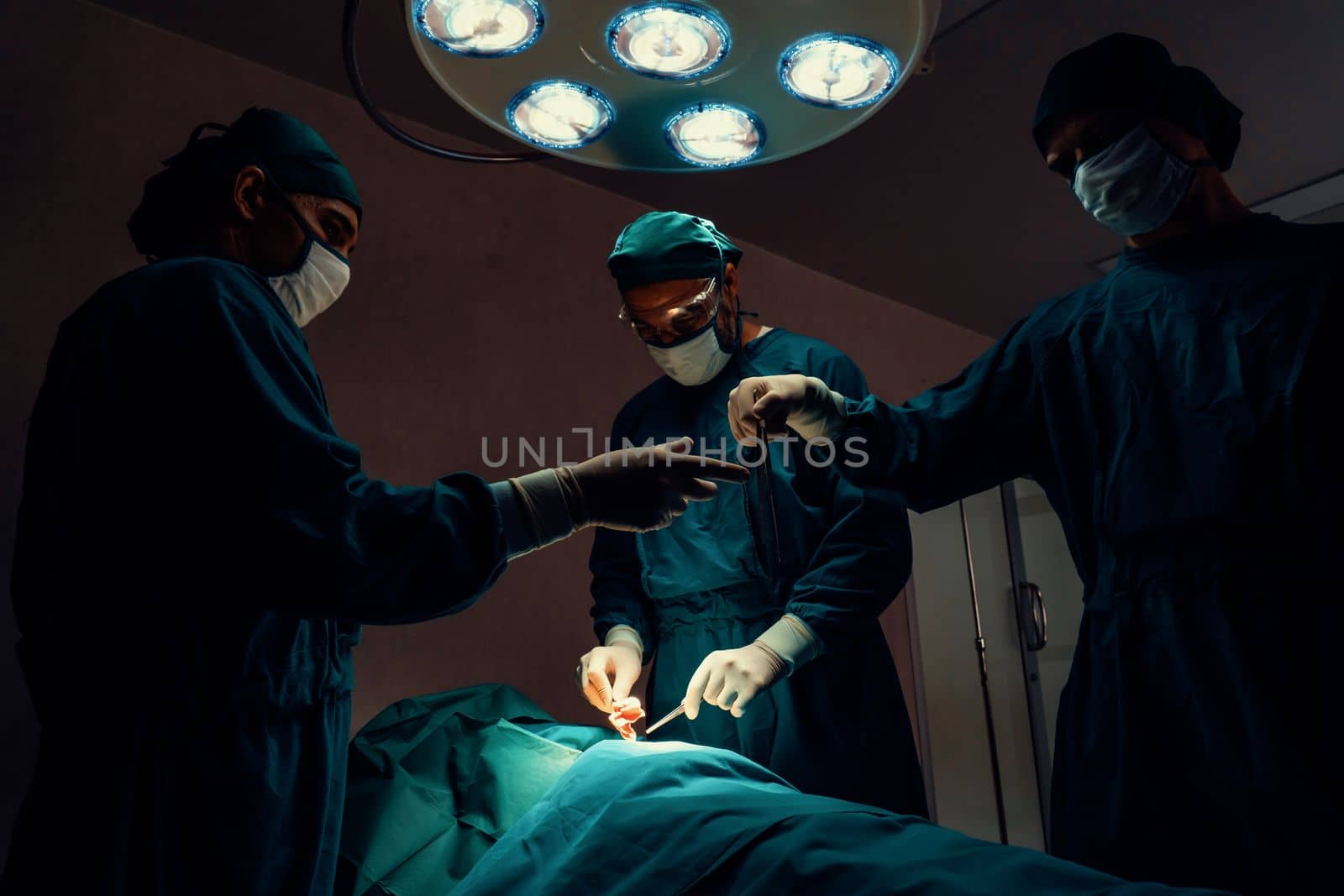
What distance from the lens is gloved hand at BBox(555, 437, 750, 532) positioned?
4.81ft

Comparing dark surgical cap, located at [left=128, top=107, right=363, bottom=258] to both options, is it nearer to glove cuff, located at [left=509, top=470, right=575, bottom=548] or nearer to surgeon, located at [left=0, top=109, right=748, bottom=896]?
surgeon, located at [left=0, top=109, right=748, bottom=896]

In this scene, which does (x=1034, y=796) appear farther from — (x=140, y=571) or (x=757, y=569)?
(x=140, y=571)

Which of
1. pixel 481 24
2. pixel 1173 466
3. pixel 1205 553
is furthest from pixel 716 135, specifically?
pixel 1205 553

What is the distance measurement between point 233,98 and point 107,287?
1.53 meters

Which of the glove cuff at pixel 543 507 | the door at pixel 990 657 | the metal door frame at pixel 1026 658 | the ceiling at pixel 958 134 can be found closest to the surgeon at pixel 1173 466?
the glove cuff at pixel 543 507

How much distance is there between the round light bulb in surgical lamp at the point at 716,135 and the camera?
1.51 metres

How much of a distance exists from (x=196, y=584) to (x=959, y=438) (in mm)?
1225

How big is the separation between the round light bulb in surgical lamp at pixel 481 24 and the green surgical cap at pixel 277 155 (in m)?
0.44

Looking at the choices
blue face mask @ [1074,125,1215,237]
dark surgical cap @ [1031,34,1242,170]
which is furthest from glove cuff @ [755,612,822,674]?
dark surgical cap @ [1031,34,1242,170]

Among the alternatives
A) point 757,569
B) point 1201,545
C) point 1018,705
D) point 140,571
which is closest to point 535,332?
point 757,569

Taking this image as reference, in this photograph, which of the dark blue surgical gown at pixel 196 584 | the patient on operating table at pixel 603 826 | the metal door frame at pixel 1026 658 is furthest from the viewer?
the metal door frame at pixel 1026 658

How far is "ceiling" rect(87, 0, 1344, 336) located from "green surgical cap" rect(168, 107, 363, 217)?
3.17 feet

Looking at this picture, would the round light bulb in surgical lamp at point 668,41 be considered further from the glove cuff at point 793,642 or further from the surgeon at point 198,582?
the glove cuff at point 793,642

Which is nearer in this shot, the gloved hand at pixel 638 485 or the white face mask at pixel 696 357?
the gloved hand at pixel 638 485
